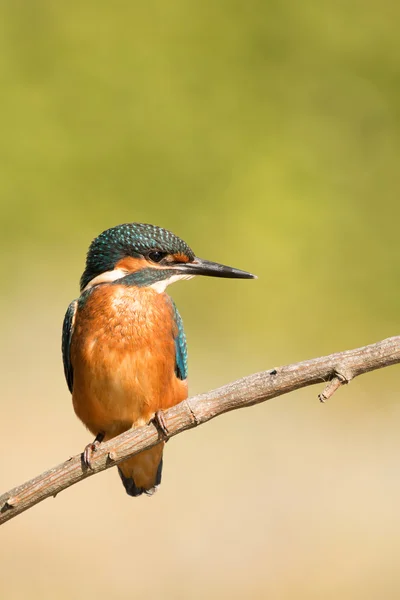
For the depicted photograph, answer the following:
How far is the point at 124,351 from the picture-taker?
136 inches

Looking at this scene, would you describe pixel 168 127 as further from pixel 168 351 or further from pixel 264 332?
pixel 168 351

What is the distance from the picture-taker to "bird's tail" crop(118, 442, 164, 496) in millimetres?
3977

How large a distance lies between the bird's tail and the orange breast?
426 mm

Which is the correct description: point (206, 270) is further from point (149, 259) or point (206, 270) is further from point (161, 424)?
point (161, 424)

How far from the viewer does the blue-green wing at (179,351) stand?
3684 millimetres

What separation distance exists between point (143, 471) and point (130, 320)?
0.87 meters

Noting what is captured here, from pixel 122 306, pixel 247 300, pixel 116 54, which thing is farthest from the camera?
pixel 116 54

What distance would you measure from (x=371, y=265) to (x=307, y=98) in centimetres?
185

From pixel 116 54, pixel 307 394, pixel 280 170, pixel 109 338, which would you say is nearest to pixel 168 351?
pixel 109 338

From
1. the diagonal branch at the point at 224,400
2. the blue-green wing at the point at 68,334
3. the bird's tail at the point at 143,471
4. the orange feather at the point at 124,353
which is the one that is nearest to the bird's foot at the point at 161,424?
the diagonal branch at the point at 224,400

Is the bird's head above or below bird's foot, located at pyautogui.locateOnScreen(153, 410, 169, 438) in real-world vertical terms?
above

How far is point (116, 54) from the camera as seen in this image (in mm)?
8461

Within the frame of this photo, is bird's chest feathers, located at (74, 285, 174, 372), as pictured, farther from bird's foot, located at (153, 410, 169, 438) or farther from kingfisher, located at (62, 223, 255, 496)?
bird's foot, located at (153, 410, 169, 438)

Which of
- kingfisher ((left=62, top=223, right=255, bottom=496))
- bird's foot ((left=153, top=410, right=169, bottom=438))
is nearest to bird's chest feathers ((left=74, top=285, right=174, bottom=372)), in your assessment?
kingfisher ((left=62, top=223, right=255, bottom=496))
